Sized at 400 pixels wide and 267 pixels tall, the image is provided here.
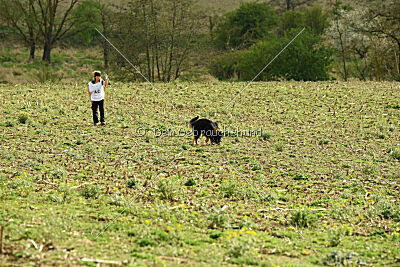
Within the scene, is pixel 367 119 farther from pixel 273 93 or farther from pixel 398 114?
pixel 273 93

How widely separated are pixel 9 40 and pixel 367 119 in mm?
45624

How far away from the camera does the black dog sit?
11.2 m

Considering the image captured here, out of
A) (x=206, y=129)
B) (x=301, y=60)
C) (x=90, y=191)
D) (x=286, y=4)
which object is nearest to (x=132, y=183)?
(x=90, y=191)

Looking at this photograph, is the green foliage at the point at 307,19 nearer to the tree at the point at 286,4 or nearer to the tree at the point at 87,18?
the tree at the point at 286,4

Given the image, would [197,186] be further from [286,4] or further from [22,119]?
[286,4]

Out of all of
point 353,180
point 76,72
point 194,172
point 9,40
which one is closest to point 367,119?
point 353,180

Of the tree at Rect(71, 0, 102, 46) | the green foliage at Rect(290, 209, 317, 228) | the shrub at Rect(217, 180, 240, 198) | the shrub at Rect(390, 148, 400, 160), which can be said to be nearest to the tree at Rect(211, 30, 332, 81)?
the shrub at Rect(390, 148, 400, 160)

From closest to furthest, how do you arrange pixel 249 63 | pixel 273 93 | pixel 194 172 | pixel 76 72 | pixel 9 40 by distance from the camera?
pixel 194 172 < pixel 273 93 < pixel 249 63 < pixel 76 72 < pixel 9 40

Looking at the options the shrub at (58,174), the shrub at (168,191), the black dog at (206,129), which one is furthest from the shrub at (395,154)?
the shrub at (58,174)

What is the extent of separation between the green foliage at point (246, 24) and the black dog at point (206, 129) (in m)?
38.0

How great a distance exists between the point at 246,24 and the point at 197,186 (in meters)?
46.0

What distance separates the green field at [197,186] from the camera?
17.5ft

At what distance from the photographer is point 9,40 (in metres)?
49.4

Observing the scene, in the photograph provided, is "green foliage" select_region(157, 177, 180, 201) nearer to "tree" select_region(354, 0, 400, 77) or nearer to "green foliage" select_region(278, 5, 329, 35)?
"tree" select_region(354, 0, 400, 77)
